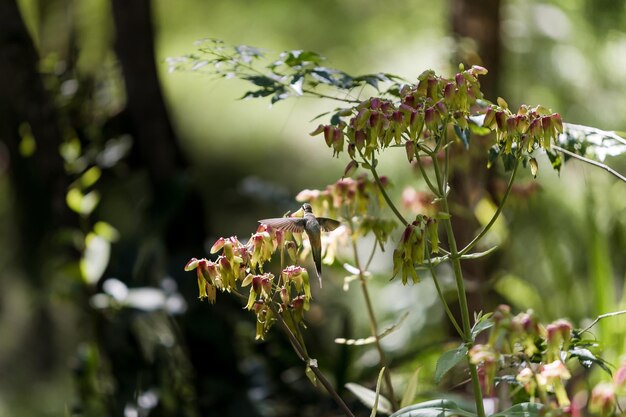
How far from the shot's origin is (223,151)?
8.02 feet

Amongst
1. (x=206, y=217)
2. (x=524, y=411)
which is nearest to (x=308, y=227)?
(x=524, y=411)

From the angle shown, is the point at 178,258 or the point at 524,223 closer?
the point at 178,258

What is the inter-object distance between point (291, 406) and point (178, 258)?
37cm

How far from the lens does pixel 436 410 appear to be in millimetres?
733

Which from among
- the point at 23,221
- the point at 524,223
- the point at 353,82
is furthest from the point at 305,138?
the point at 353,82

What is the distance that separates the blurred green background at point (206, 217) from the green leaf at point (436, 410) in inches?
21.9

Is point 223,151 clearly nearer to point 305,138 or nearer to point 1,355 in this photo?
point 305,138

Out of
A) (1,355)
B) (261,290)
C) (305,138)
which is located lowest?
(1,355)

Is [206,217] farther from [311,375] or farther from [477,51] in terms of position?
[311,375]

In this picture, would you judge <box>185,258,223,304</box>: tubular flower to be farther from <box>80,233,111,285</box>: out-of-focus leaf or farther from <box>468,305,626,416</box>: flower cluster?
<box>80,233,111,285</box>: out-of-focus leaf

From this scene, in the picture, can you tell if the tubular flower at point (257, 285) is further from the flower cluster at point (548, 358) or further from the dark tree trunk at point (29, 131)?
the dark tree trunk at point (29, 131)

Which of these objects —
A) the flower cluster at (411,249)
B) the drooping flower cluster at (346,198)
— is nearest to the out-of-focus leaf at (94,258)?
the drooping flower cluster at (346,198)

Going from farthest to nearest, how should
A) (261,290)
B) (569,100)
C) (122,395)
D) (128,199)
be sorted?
(569,100), (128,199), (122,395), (261,290)

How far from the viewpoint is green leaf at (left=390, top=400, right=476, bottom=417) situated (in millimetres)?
729
